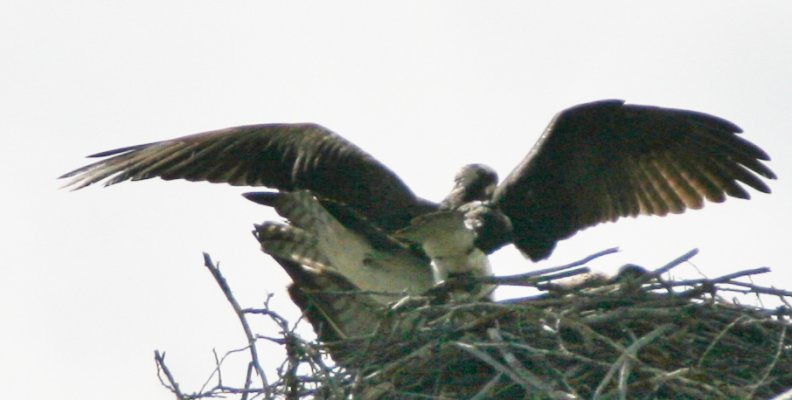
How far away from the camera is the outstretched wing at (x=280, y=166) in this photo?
28.8ft

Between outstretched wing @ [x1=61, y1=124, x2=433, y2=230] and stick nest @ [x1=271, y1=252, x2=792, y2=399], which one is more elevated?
outstretched wing @ [x1=61, y1=124, x2=433, y2=230]

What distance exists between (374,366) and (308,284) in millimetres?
929

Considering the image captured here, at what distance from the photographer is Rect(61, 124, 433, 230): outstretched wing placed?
8.77 meters

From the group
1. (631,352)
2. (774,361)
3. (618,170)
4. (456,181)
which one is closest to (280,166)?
(456,181)

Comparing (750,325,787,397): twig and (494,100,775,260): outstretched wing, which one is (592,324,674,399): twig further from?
(494,100,775,260): outstretched wing

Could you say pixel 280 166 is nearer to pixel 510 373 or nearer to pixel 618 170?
pixel 618 170

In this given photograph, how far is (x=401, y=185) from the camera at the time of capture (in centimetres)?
885

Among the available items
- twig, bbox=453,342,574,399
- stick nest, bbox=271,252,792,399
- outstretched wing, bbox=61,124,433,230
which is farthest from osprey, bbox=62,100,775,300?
twig, bbox=453,342,574,399

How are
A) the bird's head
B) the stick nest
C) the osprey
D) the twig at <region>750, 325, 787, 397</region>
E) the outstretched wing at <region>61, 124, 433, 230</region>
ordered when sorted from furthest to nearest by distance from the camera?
the bird's head < the outstretched wing at <region>61, 124, 433, 230</region> < the osprey < the stick nest < the twig at <region>750, 325, 787, 397</region>

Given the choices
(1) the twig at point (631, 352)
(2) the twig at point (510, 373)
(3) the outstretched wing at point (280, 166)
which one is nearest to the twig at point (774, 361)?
(1) the twig at point (631, 352)

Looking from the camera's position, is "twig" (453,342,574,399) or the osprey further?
the osprey

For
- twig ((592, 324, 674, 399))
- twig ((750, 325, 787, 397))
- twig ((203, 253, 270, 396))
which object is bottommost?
twig ((750, 325, 787, 397))

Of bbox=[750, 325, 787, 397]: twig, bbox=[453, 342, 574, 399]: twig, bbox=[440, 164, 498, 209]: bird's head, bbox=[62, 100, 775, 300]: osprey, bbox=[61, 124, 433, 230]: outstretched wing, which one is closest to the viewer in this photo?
bbox=[453, 342, 574, 399]: twig

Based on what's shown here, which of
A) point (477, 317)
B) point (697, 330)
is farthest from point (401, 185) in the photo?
point (697, 330)
